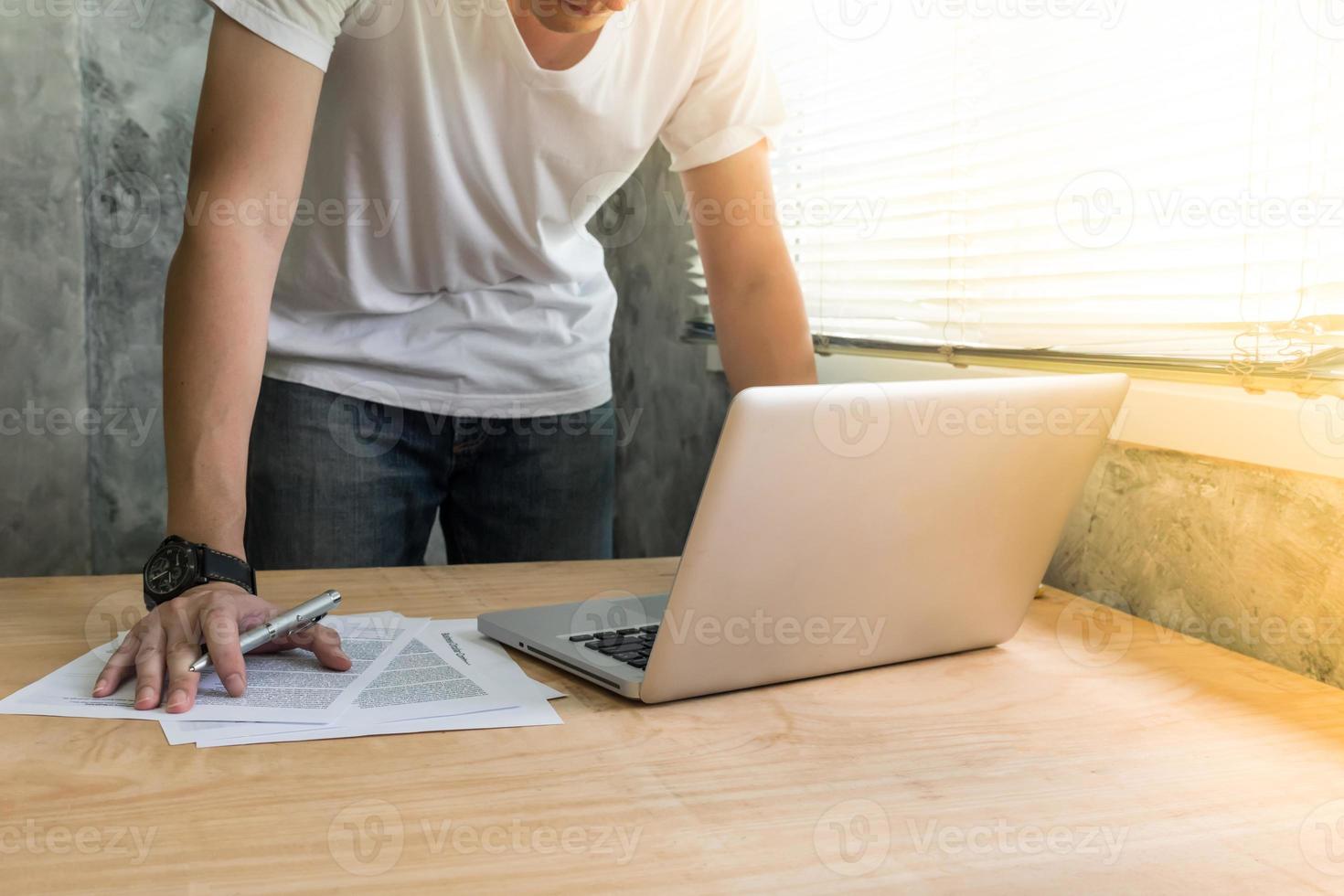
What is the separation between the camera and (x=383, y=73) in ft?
4.27

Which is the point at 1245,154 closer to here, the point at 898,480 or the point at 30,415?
the point at 898,480

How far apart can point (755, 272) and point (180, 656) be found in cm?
90

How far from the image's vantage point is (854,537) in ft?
2.80

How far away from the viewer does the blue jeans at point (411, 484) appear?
1.45 meters

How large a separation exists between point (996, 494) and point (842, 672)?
0.19 m

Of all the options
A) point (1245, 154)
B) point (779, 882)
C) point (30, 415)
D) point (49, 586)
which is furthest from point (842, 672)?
point (30, 415)
